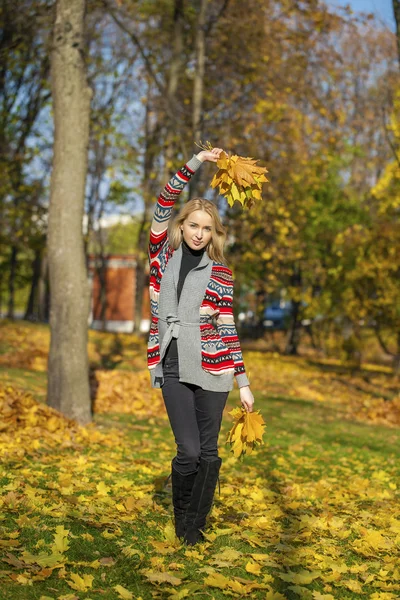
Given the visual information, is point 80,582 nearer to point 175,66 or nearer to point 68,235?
point 68,235

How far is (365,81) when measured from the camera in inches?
1512

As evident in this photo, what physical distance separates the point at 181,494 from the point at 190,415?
0.59 m

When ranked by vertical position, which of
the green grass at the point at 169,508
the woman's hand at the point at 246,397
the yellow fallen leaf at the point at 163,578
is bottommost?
the green grass at the point at 169,508

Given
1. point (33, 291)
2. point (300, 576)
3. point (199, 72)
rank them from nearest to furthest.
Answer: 1. point (300, 576)
2. point (199, 72)
3. point (33, 291)

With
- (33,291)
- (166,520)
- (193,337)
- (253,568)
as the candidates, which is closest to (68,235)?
(166,520)

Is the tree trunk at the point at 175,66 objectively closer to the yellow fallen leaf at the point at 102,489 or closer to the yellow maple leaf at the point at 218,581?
the yellow fallen leaf at the point at 102,489

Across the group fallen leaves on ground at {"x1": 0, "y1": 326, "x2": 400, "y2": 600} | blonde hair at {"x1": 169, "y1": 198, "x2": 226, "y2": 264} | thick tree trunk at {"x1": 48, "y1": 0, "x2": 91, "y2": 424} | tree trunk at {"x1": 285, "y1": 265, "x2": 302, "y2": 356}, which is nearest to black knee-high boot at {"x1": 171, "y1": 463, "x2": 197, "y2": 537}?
fallen leaves on ground at {"x1": 0, "y1": 326, "x2": 400, "y2": 600}

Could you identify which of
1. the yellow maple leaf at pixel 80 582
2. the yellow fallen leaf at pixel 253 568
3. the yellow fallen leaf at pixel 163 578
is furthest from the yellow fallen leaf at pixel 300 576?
the yellow maple leaf at pixel 80 582

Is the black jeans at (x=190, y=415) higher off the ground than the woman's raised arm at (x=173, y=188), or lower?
lower

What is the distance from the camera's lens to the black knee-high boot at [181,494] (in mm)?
4863

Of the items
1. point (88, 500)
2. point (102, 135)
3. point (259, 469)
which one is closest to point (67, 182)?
point (259, 469)

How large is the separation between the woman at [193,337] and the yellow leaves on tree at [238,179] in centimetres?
11

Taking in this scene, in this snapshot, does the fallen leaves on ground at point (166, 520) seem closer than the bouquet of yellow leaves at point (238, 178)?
Yes

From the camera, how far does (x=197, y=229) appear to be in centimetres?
473
